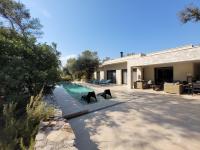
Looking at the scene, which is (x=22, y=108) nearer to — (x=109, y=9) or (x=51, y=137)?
(x=51, y=137)

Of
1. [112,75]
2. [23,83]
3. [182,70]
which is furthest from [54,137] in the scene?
[112,75]

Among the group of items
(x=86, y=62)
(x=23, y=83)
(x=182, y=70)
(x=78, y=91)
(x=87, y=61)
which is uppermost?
(x=87, y=61)

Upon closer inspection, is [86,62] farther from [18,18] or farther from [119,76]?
[18,18]

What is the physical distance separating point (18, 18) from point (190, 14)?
579 inches

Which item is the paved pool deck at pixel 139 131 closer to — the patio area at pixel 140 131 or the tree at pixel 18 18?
the patio area at pixel 140 131

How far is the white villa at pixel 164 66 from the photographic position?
1180 centimetres

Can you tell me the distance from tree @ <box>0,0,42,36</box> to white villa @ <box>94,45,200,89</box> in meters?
10.5

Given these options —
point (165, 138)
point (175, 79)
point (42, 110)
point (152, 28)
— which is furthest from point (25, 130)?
point (152, 28)

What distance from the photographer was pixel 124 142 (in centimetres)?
425

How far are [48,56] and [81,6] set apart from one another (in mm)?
7188

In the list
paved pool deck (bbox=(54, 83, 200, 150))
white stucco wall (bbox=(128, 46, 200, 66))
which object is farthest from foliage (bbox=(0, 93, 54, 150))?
white stucco wall (bbox=(128, 46, 200, 66))

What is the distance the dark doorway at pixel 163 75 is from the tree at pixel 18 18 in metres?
13.3

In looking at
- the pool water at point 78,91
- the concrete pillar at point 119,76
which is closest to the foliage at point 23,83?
the pool water at point 78,91

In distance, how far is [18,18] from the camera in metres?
15.7
